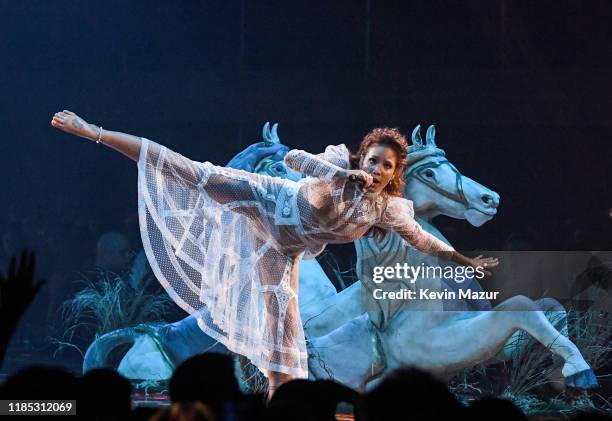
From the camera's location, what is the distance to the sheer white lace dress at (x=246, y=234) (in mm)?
3680

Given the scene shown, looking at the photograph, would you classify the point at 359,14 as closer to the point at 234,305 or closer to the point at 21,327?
the point at 234,305

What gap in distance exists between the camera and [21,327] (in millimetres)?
5238

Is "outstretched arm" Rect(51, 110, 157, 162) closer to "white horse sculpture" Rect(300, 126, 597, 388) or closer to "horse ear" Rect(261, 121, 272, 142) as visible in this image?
"horse ear" Rect(261, 121, 272, 142)

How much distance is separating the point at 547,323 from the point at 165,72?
2.37 metres

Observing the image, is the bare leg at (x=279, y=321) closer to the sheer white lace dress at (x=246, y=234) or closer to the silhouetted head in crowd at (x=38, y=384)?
the sheer white lace dress at (x=246, y=234)

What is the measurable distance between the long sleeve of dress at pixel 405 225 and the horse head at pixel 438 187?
114 cm

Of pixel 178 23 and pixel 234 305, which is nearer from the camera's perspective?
pixel 234 305

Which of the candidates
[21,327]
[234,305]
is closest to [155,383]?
[21,327]

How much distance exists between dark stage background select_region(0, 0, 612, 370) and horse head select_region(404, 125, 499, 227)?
0.07 m

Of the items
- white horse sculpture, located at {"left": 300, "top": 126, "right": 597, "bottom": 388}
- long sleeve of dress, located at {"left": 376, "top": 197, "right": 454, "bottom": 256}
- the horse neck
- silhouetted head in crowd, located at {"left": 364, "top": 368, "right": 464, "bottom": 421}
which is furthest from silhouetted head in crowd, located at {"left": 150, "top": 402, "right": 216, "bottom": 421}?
the horse neck

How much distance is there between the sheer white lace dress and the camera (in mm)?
3680

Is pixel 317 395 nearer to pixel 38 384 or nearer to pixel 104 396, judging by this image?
pixel 104 396

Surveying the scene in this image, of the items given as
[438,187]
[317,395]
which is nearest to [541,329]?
[438,187]

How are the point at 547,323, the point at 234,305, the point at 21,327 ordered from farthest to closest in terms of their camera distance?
the point at 21,327 → the point at 547,323 → the point at 234,305
